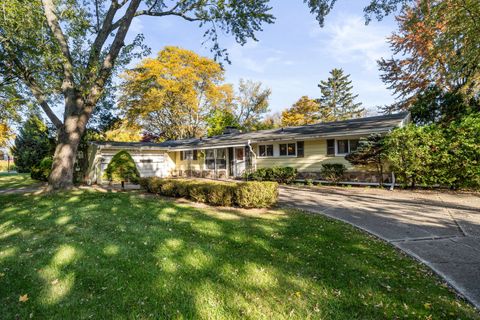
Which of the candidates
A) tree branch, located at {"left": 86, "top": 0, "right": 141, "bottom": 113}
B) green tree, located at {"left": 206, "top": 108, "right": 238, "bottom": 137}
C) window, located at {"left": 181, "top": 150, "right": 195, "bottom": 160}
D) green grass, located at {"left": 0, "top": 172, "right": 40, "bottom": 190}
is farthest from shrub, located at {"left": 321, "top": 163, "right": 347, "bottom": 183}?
green grass, located at {"left": 0, "top": 172, "right": 40, "bottom": 190}

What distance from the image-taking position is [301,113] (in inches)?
1582

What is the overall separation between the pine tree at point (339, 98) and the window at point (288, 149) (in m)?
28.8

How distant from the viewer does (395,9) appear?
8.62 meters

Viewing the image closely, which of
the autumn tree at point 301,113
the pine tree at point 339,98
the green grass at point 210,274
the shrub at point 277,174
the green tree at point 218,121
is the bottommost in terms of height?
the green grass at point 210,274

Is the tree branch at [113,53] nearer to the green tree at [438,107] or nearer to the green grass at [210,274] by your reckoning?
the green grass at [210,274]

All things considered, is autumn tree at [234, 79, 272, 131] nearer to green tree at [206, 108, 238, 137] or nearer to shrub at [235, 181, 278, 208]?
green tree at [206, 108, 238, 137]

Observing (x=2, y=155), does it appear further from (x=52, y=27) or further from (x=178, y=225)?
(x=178, y=225)

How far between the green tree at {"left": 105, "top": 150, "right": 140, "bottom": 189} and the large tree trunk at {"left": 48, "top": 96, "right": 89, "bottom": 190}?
8.10 feet

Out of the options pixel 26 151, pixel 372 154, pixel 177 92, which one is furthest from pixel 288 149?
pixel 26 151

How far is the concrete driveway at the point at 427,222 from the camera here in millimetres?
3788

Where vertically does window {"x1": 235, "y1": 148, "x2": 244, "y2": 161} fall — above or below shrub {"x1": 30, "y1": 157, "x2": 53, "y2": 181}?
above

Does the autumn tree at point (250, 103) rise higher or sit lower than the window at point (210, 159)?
higher

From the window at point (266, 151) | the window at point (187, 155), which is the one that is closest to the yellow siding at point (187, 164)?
the window at point (187, 155)

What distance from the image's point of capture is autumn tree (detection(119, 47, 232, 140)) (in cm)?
2594
